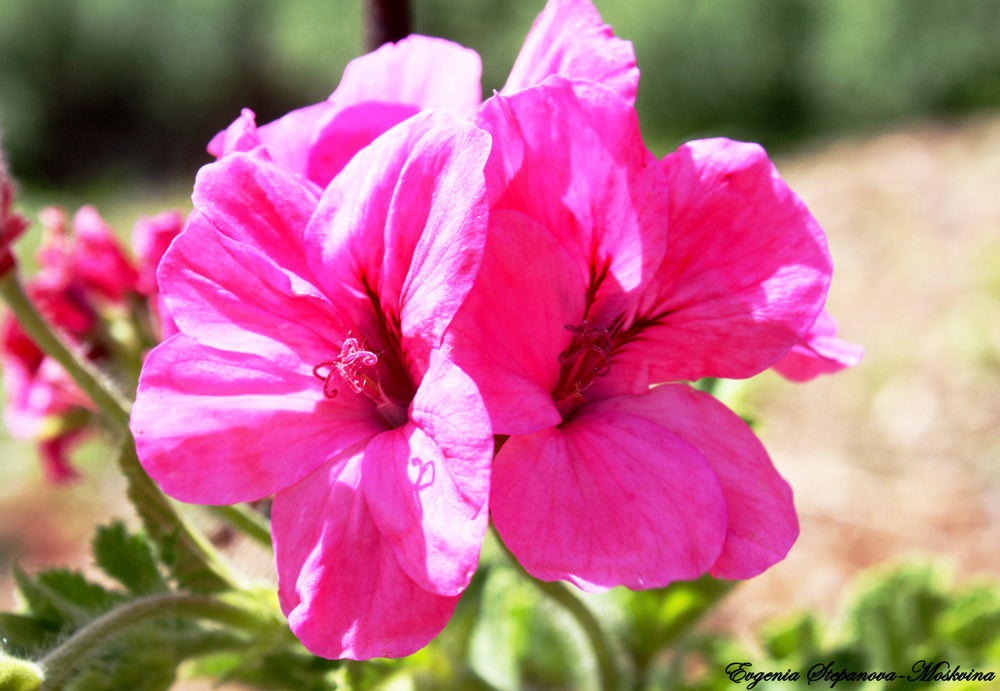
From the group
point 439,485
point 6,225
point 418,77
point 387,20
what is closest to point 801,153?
point 387,20

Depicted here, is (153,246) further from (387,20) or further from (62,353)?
(387,20)

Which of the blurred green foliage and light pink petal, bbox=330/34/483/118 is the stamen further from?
the blurred green foliage

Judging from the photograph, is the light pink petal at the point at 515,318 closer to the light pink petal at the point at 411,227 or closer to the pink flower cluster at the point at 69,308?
the light pink petal at the point at 411,227

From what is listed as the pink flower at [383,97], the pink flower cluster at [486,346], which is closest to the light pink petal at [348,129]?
the pink flower at [383,97]

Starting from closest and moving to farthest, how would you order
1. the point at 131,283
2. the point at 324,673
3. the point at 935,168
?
the point at 324,673 < the point at 131,283 < the point at 935,168

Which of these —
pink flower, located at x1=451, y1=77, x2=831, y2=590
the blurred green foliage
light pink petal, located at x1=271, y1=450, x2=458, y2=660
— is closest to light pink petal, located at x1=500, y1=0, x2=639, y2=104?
pink flower, located at x1=451, y1=77, x2=831, y2=590

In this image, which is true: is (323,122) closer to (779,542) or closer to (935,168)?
(779,542)

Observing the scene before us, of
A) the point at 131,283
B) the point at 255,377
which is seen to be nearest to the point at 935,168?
the point at 131,283
